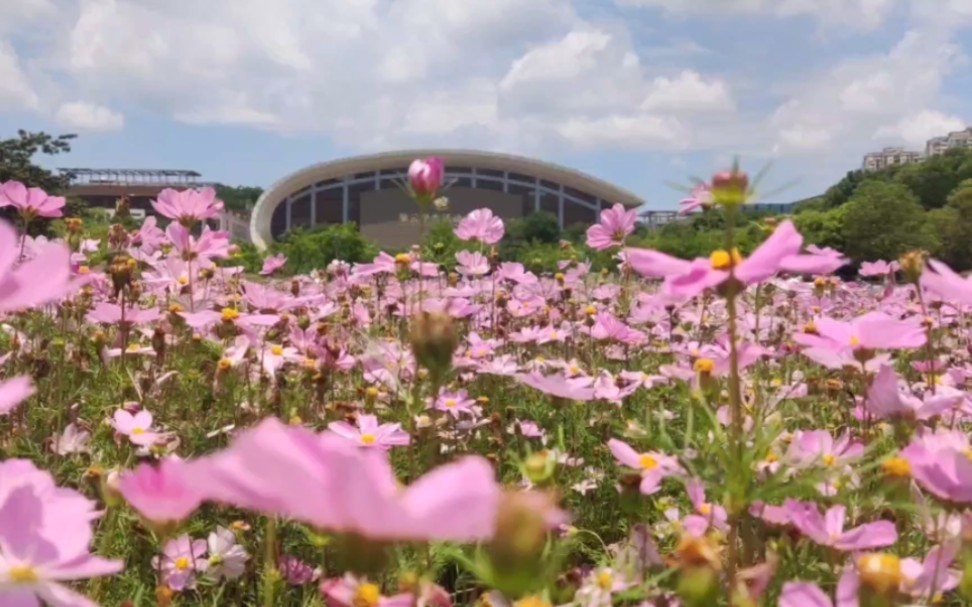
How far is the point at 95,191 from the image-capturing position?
40156mm

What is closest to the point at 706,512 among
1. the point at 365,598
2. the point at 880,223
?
the point at 365,598

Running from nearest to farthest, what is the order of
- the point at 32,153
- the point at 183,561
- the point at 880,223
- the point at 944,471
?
the point at 944,471, the point at 183,561, the point at 32,153, the point at 880,223

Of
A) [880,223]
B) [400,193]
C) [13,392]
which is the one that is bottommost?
[13,392]

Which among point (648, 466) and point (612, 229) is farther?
point (612, 229)

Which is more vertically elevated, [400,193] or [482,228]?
[400,193]

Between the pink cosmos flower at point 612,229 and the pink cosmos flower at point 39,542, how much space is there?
1.39m

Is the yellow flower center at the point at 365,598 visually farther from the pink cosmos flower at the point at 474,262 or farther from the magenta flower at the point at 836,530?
the pink cosmos flower at the point at 474,262

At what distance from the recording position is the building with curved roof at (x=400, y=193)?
114 feet

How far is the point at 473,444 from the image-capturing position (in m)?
1.51

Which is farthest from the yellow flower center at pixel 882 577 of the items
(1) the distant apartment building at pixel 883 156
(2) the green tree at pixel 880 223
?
(1) the distant apartment building at pixel 883 156

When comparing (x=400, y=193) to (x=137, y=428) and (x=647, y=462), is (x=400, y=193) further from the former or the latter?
(x=647, y=462)

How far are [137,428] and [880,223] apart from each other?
1782 cm

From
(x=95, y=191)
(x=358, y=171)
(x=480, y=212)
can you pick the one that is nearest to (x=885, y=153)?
(x=358, y=171)

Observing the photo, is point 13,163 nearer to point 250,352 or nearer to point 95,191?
point 250,352
